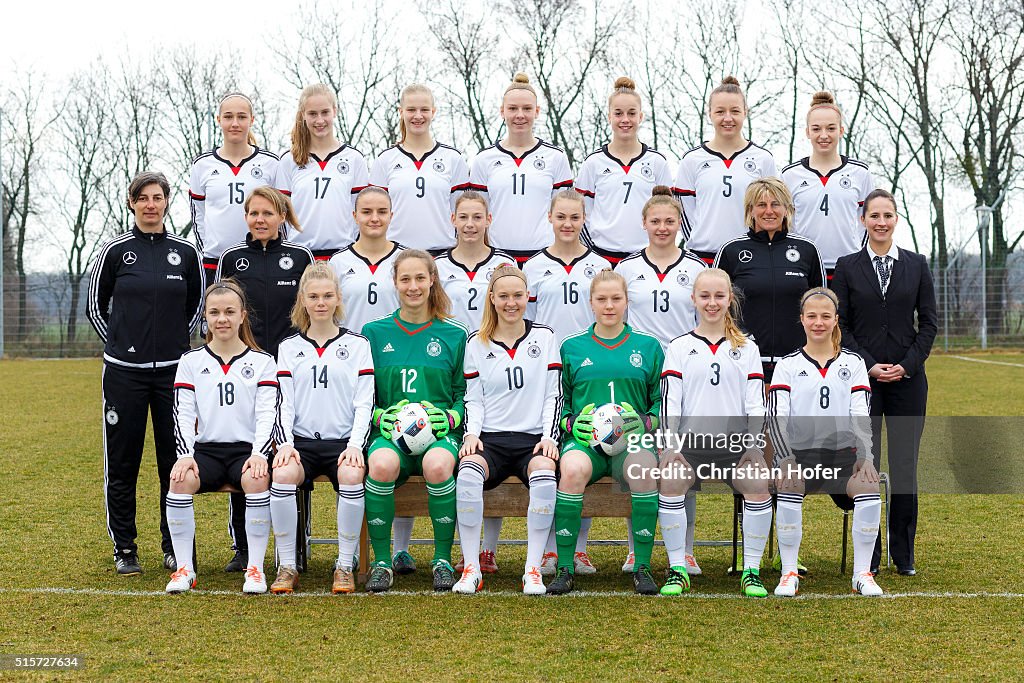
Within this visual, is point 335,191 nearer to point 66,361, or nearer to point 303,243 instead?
point 303,243

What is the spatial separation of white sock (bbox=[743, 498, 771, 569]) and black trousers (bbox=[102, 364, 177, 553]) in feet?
9.81

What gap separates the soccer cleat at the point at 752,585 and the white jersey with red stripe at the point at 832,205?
6.17ft

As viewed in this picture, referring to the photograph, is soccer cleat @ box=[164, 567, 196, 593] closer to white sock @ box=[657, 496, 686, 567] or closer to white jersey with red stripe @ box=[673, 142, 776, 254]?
white sock @ box=[657, 496, 686, 567]

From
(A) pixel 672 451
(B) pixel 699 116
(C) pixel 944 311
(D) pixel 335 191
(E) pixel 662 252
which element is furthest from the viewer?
(B) pixel 699 116

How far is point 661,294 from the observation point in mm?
5770

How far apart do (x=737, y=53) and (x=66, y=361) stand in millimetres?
19830

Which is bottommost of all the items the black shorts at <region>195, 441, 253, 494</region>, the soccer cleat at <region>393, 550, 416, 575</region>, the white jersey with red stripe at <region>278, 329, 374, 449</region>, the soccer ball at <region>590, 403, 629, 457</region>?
the soccer cleat at <region>393, 550, 416, 575</region>

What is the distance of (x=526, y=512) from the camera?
17.3 feet

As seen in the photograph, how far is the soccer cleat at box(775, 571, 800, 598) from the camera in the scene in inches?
198

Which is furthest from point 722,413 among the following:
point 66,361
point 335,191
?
point 66,361

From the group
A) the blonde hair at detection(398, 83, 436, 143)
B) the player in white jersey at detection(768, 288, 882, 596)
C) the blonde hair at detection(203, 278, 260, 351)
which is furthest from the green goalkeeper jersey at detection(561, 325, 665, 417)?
the blonde hair at detection(398, 83, 436, 143)

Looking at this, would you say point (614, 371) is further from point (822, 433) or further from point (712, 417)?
point (822, 433)

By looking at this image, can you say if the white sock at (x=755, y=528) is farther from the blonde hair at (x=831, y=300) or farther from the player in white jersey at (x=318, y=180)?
the player in white jersey at (x=318, y=180)

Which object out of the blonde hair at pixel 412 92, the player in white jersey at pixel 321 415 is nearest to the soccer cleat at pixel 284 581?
the player in white jersey at pixel 321 415
